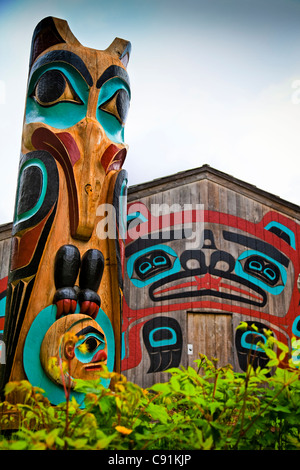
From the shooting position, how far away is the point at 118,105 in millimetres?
4535

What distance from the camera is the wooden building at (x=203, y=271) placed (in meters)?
7.62

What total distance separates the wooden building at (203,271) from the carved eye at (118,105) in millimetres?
3645

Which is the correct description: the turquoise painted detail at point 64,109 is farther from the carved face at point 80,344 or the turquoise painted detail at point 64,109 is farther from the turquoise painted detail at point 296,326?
the turquoise painted detail at point 296,326

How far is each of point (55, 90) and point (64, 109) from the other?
0.69ft

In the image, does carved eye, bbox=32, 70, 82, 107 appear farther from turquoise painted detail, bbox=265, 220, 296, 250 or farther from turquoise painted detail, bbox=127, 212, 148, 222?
turquoise painted detail, bbox=265, 220, 296, 250

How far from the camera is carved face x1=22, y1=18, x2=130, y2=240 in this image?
390cm

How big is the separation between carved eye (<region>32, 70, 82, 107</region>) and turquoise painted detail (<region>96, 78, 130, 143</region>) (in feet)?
0.76

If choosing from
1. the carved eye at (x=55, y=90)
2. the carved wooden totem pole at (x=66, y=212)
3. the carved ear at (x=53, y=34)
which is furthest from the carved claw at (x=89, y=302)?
the carved ear at (x=53, y=34)

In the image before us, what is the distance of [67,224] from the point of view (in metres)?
3.75

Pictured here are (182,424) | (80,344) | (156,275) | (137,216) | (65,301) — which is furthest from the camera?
(137,216)

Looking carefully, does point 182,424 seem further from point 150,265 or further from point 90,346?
point 150,265

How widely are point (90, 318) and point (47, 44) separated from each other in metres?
2.84

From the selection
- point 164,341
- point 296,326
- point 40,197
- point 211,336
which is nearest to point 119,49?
point 40,197

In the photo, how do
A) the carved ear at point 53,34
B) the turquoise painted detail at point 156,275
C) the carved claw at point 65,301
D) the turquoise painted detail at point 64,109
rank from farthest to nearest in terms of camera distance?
the turquoise painted detail at point 156,275, the carved ear at point 53,34, the turquoise painted detail at point 64,109, the carved claw at point 65,301
